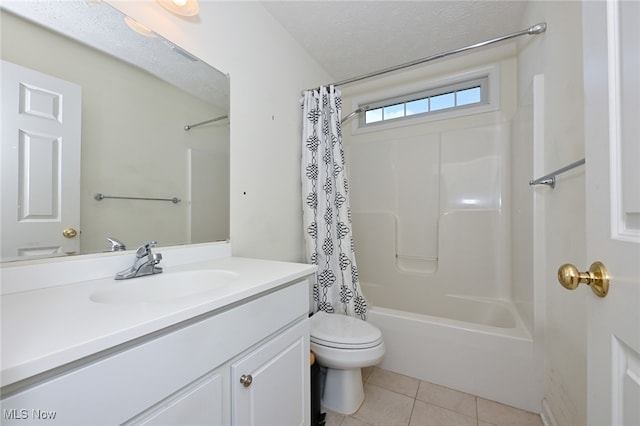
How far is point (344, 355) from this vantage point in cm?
124

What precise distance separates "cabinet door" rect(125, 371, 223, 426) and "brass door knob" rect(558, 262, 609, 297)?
2.61 ft

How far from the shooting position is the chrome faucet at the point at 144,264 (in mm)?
854

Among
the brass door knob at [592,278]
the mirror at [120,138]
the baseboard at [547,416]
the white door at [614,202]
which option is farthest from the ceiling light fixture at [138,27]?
the baseboard at [547,416]

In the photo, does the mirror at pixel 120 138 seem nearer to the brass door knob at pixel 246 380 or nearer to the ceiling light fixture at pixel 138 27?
the ceiling light fixture at pixel 138 27

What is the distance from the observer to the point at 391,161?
239 cm

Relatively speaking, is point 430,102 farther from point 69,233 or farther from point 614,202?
point 69,233

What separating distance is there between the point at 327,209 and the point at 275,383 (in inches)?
43.3

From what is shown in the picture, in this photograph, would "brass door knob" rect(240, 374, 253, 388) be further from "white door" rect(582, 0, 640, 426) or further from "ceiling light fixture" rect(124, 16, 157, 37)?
"ceiling light fixture" rect(124, 16, 157, 37)

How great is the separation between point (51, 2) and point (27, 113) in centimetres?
38

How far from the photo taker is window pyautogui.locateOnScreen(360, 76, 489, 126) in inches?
81.8

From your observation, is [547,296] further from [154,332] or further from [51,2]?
[51,2]

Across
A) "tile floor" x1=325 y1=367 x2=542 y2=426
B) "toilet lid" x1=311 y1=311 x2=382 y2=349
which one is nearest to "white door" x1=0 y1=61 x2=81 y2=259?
"toilet lid" x1=311 y1=311 x2=382 y2=349

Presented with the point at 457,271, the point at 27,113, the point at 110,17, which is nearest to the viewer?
the point at 27,113

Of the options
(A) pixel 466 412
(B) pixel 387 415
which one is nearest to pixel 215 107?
(B) pixel 387 415
